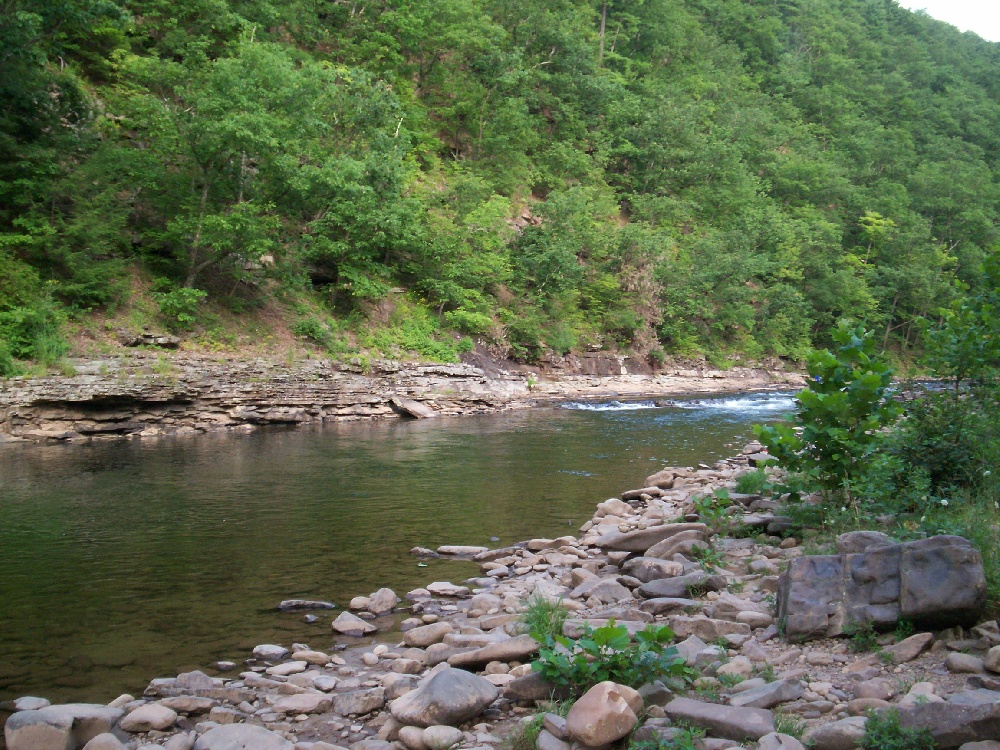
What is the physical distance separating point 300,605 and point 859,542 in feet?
16.1

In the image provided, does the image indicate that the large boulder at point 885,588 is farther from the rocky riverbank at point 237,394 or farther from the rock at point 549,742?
the rocky riverbank at point 237,394

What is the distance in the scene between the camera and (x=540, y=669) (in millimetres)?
4055

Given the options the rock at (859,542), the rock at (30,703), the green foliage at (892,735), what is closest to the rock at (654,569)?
the rock at (859,542)

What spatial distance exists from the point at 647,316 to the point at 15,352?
28.3m

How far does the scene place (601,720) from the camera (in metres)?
3.40

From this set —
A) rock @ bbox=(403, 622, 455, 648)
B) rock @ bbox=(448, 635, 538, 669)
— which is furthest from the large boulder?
rock @ bbox=(403, 622, 455, 648)

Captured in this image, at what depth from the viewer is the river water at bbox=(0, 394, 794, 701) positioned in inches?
229

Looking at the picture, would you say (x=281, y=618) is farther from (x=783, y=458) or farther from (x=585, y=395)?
(x=585, y=395)

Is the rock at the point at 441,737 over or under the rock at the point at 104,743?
over

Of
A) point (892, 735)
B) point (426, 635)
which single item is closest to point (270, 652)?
point (426, 635)

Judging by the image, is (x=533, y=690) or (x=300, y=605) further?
(x=300, y=605)

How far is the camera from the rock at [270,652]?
5480 mm

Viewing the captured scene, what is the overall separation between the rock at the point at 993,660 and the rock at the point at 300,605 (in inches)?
206

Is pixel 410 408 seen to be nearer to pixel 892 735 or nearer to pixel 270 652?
pixel 270 652
